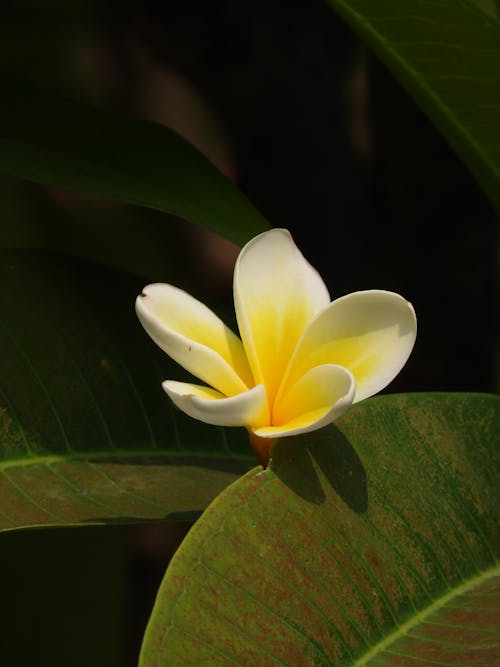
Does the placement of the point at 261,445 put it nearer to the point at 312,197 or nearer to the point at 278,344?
the point at 278,344

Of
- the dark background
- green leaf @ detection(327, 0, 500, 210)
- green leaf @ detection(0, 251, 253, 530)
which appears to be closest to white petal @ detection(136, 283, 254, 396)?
green leaf @ detection(0, 251, 253, 530)

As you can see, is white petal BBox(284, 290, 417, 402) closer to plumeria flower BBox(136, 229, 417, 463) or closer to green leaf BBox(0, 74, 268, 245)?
plumeria flower BBox(136, 229, 417, 463)

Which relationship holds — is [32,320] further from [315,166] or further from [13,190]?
[13,190]

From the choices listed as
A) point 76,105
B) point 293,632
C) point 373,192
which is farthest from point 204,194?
point 373,192

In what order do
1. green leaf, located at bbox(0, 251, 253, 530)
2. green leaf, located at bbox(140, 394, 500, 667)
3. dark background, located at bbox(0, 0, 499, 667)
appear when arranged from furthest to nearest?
dark background, located at bbox(0, 0, 499, 667)
green leaf, located at bbox(0, 251, 253, 530)
green leaf, located at bbox(140, 394, 500, 667)

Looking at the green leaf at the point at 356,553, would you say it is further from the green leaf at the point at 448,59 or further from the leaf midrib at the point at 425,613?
the green leaf at the point at 448,59

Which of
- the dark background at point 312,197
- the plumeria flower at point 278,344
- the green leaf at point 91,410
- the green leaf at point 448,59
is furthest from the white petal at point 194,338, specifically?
the dark background at point 312,197
